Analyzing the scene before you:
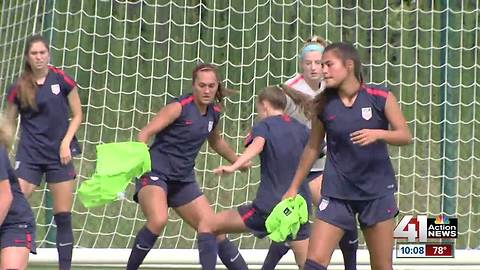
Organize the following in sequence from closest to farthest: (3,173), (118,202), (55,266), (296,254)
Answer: (3,173) → (296,254) → (55,266) → (118,202)

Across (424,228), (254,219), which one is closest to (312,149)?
(254,219)

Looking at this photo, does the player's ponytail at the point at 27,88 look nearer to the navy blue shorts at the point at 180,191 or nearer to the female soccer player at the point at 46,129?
the female soccer player at the point at 46,129

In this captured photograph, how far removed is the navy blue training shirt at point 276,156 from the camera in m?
7.26

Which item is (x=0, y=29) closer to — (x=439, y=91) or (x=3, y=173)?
(x=439, y=91)

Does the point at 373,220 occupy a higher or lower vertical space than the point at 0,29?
lower

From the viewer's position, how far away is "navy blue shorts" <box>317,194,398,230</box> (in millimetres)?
6285

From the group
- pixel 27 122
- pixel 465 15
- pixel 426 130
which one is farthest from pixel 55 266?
pixel 465 15

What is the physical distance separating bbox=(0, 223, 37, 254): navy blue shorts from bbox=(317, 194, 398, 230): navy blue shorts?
55.8 inches

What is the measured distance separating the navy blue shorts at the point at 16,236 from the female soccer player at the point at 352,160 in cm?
135

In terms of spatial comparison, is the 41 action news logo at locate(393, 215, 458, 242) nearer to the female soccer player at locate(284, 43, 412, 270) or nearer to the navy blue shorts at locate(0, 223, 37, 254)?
the female soccer player at locate(284, 43, 412, 270)

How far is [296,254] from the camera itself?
24.9 ft

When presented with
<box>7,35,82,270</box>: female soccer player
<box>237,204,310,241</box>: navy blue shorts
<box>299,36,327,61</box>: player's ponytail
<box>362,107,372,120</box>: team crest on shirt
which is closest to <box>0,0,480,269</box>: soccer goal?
<box>7,35,82,270</box>: female soccer player

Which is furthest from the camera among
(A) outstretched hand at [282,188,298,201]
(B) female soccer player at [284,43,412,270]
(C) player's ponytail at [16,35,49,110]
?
(C) player's ponytail at [16,35,49,110]

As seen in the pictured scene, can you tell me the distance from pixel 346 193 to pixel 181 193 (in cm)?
182
